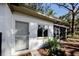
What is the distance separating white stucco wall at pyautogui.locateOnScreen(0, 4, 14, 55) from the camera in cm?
463

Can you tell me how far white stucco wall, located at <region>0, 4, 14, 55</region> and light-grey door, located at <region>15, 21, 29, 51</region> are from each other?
0.13 metres

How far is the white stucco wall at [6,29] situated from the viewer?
4.63m

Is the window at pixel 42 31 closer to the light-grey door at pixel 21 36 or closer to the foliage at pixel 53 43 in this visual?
the foliage at pixel 53 43

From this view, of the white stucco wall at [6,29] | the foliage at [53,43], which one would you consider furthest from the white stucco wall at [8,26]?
the foliage at [53,43]

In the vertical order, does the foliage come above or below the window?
below

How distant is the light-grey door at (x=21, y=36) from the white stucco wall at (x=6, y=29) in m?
0.13

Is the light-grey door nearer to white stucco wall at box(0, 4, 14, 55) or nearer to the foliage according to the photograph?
white stucco wall at box(0, 4, 14, 55)

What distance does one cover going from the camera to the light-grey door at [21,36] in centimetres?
468

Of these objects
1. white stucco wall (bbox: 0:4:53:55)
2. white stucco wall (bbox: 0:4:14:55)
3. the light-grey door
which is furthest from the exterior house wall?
white stucco wall (bbox: 0:4:14:55)

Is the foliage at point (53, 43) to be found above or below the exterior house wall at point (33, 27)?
below

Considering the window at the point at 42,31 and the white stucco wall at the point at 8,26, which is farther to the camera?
the window at the point at 42,31

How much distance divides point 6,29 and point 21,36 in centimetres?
41

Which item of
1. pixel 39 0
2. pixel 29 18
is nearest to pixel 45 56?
pixel 29 18

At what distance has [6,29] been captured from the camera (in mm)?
Result: 4637
